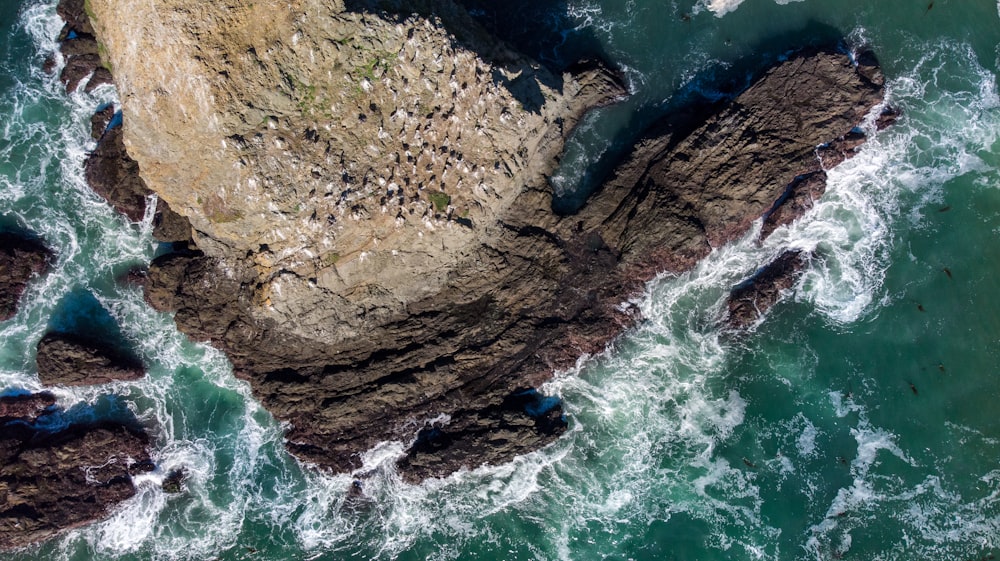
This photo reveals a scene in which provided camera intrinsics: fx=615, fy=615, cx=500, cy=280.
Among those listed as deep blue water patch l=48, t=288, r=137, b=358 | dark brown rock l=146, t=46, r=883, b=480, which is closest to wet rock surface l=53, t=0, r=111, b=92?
dark brown rock l=146, t=46, r=883, b=480

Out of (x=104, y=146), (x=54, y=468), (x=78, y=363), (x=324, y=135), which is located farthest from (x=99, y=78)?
(x=54, y=468)

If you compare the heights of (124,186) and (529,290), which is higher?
(529,290)

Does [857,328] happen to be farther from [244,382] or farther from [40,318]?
[40,318]

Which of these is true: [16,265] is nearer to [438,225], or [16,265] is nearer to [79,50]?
[79,50]

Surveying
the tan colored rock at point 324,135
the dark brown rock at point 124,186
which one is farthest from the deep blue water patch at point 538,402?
the dark brown rock at point 124,186

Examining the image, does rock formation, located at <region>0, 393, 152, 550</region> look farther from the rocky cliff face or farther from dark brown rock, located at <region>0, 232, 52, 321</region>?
A: the rocky cliff face

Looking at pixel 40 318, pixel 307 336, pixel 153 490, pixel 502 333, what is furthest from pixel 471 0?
pixel 153 490

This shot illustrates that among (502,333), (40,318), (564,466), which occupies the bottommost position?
(40,318)
